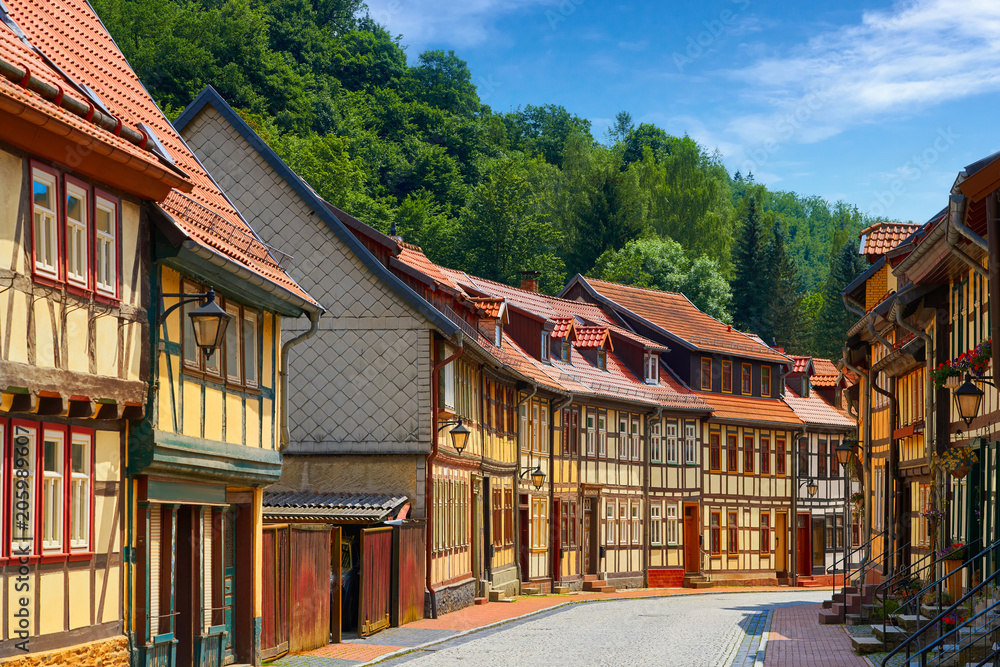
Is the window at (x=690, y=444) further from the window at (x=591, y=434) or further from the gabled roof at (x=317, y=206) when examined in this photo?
the gabled roof at (x=317, y=206)

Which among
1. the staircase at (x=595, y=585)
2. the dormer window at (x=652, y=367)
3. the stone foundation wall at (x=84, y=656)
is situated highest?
the dormer window at (x=652, y=367)

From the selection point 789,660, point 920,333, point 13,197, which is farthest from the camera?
point 920,333

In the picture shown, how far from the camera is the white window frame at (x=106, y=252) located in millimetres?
12953

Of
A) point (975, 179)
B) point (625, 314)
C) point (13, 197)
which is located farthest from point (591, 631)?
point (625, 314)

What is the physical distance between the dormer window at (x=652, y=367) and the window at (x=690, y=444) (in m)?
1.88

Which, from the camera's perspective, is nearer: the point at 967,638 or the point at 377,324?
the point at 967,638

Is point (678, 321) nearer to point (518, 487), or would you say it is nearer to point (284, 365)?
point (518, 487)

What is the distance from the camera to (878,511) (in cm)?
2905

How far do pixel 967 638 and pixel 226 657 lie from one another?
8831mm

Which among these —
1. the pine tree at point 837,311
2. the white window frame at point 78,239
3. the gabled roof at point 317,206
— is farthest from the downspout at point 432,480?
the pine tree at point 837,311

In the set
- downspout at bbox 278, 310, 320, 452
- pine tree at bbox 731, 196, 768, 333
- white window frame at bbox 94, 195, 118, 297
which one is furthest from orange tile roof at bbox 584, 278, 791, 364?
white window frame at bbox 94, 195, 118, 297

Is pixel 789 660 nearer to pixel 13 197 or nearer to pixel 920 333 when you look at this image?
pixel 920 333

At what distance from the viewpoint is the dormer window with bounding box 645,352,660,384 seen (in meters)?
43.4

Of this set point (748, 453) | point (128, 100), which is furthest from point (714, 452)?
point (128, 100)
